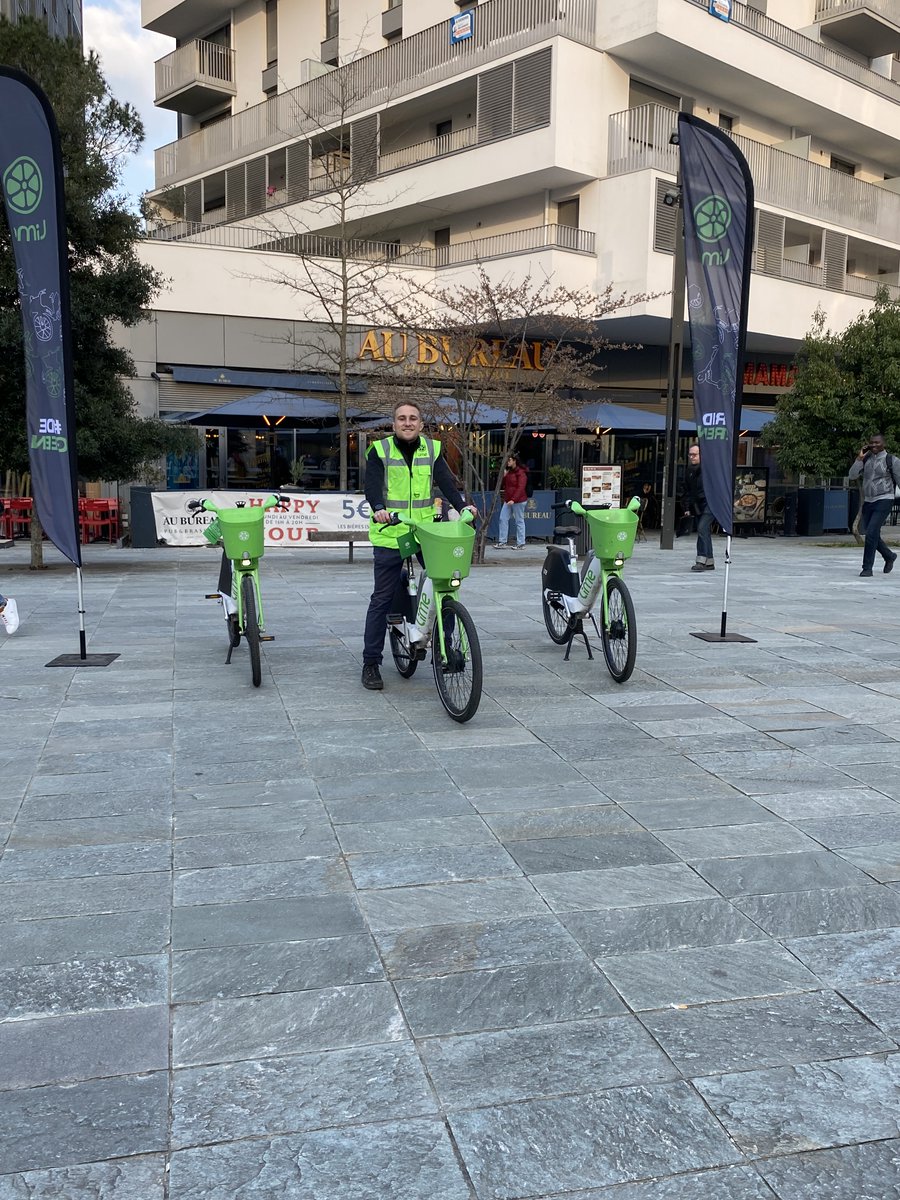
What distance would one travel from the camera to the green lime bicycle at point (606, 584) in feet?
23.7

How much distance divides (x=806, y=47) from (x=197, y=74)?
718 inches


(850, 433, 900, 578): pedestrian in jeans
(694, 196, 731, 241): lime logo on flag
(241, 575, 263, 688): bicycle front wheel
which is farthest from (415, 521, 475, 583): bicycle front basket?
(850, 433, 900, 578): pedestrian in jeans

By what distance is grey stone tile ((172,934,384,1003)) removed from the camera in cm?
313

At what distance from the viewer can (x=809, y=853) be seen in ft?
13.9

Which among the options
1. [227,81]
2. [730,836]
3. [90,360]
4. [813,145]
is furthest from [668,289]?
[730,836]

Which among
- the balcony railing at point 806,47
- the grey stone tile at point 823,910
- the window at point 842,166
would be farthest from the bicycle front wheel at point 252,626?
the window at point 842,166

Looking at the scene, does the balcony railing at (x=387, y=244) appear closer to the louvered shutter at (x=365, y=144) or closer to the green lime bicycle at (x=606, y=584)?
the louvered shutter at (x=365, y=144)


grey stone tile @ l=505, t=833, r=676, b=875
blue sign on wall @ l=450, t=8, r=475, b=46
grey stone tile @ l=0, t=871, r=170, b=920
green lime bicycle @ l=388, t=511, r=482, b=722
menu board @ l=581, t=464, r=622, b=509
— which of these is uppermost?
blue sign on wall @ l=450, t=8, r=475, b=46

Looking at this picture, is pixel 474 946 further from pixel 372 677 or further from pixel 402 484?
pixel 402 484

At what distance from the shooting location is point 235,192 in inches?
1264

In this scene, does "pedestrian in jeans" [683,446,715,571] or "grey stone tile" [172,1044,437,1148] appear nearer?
"grey stone tile" [172,1044,437,1148]

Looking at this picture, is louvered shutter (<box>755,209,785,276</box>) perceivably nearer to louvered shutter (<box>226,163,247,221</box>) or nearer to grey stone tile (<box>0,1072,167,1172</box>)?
louvered shutter (<box>226,163,247,221</box>)

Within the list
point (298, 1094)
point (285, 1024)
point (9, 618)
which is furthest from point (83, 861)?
point (9, 618)

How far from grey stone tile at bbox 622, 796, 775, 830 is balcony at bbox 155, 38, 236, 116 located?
34.5 m
